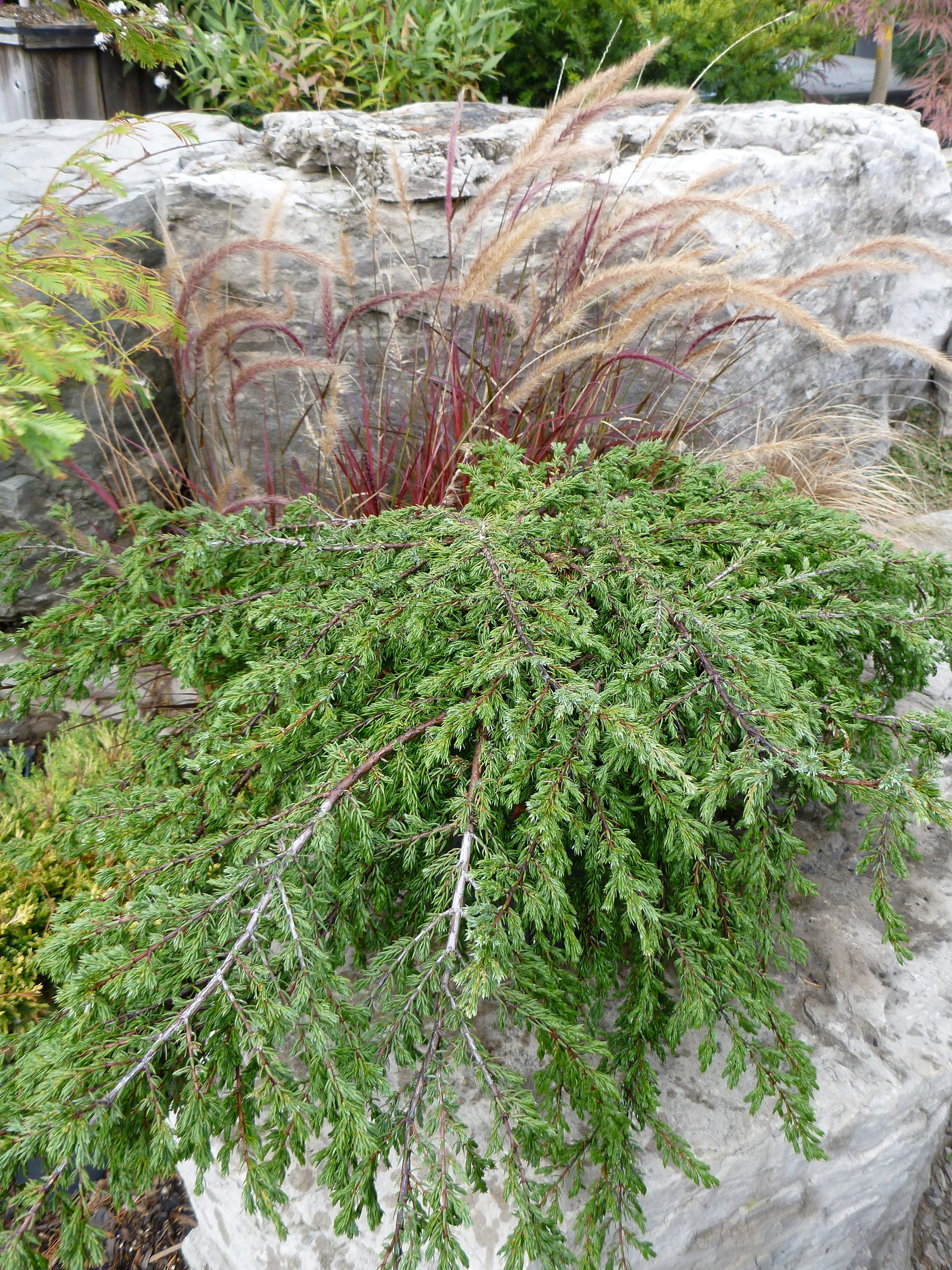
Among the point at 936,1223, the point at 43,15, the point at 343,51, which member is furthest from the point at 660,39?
the point at 936,1223

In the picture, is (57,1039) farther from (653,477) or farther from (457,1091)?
(653,477)

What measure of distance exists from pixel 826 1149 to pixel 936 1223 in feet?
2.15

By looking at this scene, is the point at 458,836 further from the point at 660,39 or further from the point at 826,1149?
the point at 660,39

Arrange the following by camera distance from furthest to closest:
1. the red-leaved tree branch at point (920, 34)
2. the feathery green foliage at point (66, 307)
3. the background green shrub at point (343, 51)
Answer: the red-leaved tree branch at point (920, 34) → the background green shrub at point (343, 51) → the feathery green foliage at point (66, 307)

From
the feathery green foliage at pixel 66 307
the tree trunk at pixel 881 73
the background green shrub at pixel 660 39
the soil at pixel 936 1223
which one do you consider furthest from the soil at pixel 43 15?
the soil at pixel 936 1223

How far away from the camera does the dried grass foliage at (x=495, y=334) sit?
2.11m

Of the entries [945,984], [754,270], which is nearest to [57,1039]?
[945,984]

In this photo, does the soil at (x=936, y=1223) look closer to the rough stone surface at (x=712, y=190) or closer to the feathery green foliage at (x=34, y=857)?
the feathery green foliage at (x=34, y=857)

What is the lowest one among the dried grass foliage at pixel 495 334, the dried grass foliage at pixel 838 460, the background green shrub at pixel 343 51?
the dried grass foliage at pixel 838 460

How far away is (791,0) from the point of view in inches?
184

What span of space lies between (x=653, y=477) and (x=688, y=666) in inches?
35.5

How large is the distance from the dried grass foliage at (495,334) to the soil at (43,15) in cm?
228

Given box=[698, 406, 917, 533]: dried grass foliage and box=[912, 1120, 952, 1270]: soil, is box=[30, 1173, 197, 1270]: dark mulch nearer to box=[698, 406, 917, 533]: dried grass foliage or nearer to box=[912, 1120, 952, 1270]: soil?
box=[912, 1120, 952, 1270]: soil

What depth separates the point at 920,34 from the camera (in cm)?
500
